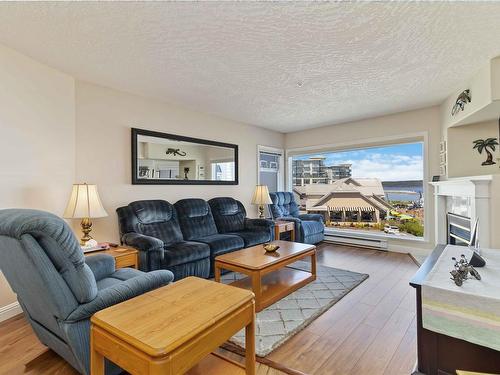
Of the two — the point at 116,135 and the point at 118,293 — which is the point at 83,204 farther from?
the point at 118,293

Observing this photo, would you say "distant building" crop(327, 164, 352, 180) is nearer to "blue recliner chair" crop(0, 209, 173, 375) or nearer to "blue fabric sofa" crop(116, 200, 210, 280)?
"blue fabric sofa" crop(116, 200, 210, 280)

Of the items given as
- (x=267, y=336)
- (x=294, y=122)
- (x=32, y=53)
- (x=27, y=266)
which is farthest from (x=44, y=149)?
(x=294, y=122)

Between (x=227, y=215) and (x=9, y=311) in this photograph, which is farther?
Result: (x=227, y=215)

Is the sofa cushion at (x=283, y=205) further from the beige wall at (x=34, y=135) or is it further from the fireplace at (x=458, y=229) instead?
the beige wall at (x=34, y=135)

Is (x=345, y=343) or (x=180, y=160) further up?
(x=180, y=160)

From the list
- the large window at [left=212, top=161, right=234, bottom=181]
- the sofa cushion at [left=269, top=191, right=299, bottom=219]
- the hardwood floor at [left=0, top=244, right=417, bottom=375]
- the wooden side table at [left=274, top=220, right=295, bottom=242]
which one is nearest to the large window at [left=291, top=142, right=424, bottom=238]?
the sofa cushion at [left=269, top=191, right=299, bottom=219]

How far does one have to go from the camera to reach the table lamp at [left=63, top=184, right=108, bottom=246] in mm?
2482

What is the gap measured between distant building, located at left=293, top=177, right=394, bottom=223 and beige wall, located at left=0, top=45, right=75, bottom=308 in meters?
4.61

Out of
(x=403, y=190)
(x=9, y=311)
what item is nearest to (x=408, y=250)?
(x=403, y=190)

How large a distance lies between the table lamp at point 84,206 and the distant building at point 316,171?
4.47 meters

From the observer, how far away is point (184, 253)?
9.54ft

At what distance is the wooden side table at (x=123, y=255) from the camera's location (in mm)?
2451

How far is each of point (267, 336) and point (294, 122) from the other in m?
3.93

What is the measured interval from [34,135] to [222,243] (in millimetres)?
2293
